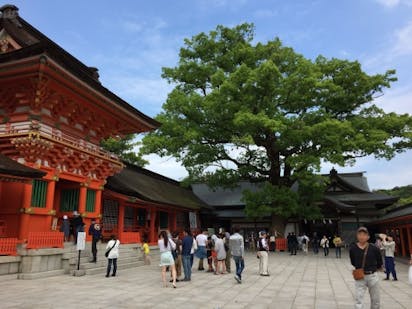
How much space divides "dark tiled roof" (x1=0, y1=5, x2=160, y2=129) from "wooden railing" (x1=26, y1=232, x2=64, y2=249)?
230 inches

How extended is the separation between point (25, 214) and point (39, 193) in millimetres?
995

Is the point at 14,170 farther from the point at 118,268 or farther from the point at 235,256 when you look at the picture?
the point at 235,256

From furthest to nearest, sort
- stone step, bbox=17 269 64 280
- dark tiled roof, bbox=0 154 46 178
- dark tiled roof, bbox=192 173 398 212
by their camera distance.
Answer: dark tiled roof, bbox=192 173 398 212 < stone step, bbox=17 269 64 280 < dark tiled roof, bbox=0 154 46 178

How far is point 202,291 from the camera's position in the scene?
353 inches

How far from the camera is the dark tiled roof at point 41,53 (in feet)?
36.1

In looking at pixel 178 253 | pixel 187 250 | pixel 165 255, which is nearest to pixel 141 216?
pixel 178 253

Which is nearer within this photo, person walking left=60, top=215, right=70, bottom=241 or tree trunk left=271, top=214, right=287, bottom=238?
person walking left=60, top=215, right=70, bottom=241

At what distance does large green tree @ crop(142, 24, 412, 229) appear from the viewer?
2094cm

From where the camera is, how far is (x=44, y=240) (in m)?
11.9

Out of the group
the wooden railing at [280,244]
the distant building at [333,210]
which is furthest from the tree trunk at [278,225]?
the distant building at [333,210]

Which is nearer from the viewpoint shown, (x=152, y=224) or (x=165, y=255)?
(x=165, y=255)

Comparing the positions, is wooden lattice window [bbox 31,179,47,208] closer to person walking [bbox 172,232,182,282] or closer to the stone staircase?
the stone staircase

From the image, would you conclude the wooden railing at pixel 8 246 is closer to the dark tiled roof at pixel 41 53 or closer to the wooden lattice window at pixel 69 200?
the wooden lattice window at pixel 69 200

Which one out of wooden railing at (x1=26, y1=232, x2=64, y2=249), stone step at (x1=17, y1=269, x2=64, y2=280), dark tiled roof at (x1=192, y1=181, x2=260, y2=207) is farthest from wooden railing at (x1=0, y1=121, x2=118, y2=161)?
dark tiled roof at (x1=192, y1=181, x2=260, y2=207)
